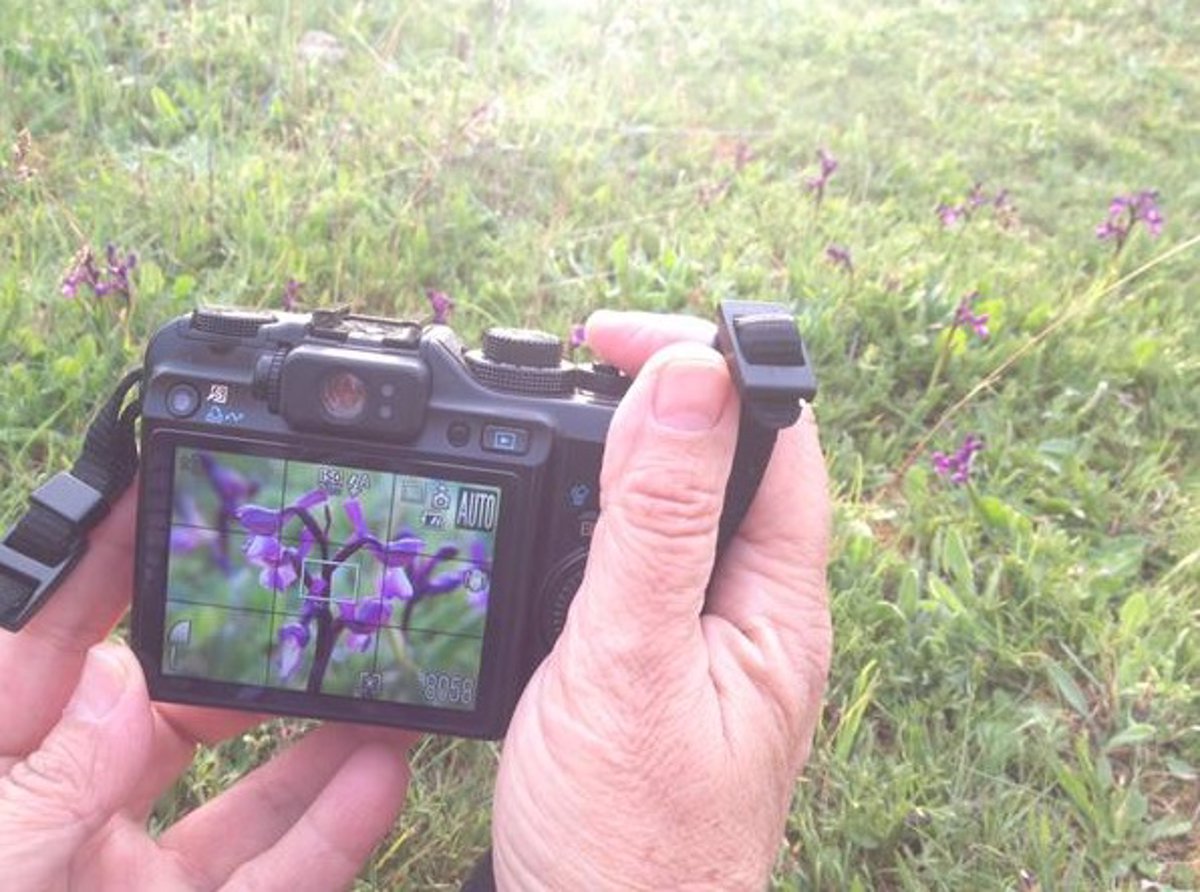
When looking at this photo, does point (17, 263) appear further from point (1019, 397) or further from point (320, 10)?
point (1019, 397)

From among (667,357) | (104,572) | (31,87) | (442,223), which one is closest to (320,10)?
(31,87)

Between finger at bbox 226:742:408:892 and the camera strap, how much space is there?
19.0 inches

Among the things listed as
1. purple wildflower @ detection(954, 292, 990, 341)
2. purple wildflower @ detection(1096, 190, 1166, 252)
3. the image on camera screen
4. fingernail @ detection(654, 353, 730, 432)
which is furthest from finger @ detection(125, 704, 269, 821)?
purple wildflower @ detection(1096, 190, 1166, 252)

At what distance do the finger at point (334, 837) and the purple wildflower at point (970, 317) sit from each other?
66.2 inches

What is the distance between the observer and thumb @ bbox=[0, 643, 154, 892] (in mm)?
1407

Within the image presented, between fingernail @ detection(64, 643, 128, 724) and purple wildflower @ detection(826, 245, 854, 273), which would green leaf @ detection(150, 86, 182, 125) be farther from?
fingernail @ detection(64, 643, 128, 724)

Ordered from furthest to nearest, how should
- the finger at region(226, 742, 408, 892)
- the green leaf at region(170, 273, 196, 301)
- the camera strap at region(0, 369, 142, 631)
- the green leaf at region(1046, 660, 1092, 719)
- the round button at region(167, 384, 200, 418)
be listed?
the green leaf at region(170, 273, 196, 301)
the green leaf at region(1046, 660, 1092, 719)
the finger at region(226, 742, 408, 892)
the camera strap at region(0, 369, 142, 631)
the round button at region(167, 384, 200, 418)

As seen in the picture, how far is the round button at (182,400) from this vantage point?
5.19 feet

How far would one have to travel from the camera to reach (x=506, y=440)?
1608 mm

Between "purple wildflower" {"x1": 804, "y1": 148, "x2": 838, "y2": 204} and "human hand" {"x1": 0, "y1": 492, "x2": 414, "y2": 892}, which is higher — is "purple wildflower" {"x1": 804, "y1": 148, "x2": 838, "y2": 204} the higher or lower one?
the higher one

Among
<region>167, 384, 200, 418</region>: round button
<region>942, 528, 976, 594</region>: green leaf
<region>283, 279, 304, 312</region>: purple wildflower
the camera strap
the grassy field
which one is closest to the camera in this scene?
<region>167, 384, 200, 418</region>: round button

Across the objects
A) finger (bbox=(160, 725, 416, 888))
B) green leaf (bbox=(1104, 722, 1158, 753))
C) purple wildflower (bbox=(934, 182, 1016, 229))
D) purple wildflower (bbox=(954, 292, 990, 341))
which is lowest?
finger (bbox=(160, 725, 416, 888))

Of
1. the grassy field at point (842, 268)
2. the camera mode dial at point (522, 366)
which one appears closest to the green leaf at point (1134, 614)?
the grassy field at point (842, 268)

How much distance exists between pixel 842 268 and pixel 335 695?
1.96m
